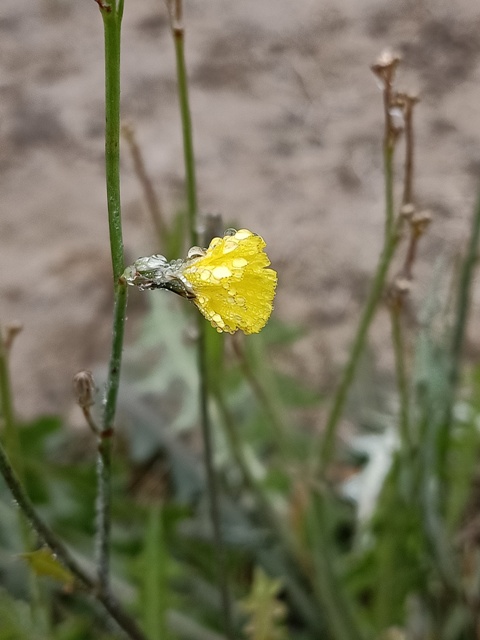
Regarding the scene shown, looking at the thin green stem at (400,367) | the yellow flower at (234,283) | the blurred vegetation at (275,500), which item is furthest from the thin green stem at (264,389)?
the yellow flower at (234,283)

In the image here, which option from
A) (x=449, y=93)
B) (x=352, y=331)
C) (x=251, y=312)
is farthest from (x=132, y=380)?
(x=449, y=93)

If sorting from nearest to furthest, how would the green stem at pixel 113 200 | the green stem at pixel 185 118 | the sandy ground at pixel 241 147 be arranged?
the green stem at pixel 113 200
the green stem at pixel 185 118
the sandy ground at pixel 241 147

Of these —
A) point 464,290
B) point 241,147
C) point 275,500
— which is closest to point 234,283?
point 464,290

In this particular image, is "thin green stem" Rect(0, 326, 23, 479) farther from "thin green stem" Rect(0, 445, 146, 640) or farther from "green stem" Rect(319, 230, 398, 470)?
"green stem" Rect(319, 230, 398, 470)

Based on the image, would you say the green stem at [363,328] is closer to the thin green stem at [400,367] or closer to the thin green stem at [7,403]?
the thin green stem at [400,367]

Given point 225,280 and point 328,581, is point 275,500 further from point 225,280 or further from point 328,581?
point 225,280

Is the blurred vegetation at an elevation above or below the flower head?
below

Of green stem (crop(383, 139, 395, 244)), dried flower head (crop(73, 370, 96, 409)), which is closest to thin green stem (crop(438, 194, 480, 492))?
green stem (crop(383, 139, 395, 244))
